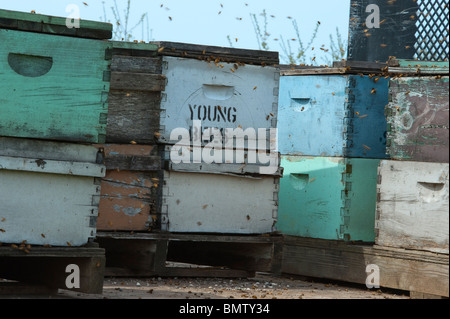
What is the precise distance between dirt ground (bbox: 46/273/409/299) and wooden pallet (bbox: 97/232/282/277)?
0.06 metres

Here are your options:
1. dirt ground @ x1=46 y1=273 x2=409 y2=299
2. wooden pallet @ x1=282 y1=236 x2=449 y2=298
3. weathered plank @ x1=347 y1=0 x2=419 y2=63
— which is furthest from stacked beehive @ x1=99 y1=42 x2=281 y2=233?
weathered plank @ x1=347 y1=0 x2=419 y2=63

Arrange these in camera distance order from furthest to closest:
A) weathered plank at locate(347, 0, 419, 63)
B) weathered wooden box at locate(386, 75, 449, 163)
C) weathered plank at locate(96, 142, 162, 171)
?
weathered plank at locate(347, 0, 419, 63) < weathered plank at locate(96, 142, 162, 171) < weathered wooden box at locate(386, 75, 449, 163)

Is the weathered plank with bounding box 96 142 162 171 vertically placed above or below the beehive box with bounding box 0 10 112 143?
below

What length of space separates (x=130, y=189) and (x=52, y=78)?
1131 millimetres

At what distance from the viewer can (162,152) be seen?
5.04 metres

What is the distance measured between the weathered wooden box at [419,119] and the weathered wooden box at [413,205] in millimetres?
85

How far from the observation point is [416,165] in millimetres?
4621

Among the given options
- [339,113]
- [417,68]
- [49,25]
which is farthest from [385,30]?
[49,25]

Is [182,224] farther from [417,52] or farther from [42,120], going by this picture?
[417,52]

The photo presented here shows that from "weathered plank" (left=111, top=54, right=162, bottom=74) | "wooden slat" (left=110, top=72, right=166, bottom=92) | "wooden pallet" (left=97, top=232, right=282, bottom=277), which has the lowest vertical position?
"wooden pallet" (left=97, top=232, right=282, bottom=277)

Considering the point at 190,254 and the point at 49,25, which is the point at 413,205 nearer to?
the point at 190,254

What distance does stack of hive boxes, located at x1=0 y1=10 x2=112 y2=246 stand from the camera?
3959 millimetres

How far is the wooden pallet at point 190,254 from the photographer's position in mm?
5004

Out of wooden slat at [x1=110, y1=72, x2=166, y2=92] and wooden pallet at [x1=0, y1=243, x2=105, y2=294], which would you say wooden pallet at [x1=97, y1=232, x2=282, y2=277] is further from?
wooden slat at [x1=110, y1=72, x2=166, y2=92]
